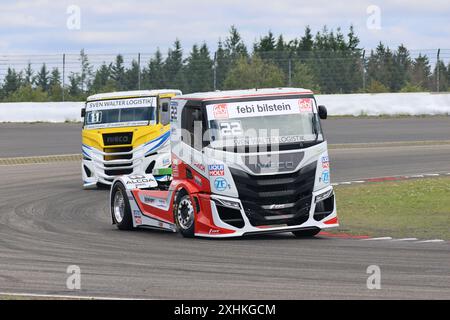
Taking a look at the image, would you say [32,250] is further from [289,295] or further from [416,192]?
[416,192]

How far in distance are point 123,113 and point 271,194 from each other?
1120 centimetres

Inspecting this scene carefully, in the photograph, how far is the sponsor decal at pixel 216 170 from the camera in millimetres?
17422

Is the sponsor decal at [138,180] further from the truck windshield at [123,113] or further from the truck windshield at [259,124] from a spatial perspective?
the truck windshield at [123,113]

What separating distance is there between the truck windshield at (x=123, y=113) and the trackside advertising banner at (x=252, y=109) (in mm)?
10188

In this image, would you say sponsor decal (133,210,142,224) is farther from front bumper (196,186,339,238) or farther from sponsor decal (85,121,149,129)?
sponsor decal (85,121,149,129)

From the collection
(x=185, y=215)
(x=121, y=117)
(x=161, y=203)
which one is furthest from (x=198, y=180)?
(x=121, y=117)

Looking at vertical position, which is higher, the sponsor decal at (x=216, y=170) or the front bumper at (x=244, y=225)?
Result: the sponsor decal at (x=216, y=170)

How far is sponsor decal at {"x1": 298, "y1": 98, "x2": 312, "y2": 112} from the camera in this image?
18.0 m

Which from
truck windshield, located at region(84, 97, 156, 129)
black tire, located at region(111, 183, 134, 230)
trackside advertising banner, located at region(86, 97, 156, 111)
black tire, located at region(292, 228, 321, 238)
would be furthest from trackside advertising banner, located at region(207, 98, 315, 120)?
trackside advertising banner, located at region(86, 97, 156, 111)

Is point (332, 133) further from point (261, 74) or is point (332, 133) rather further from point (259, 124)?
point (259, 124)

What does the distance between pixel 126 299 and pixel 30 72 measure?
4280 centimetres

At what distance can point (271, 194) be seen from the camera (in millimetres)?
17469

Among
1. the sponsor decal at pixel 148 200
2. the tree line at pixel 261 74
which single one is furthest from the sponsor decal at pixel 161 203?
the tree line at pixel 261 74

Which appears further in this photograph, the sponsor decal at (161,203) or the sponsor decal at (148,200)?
the sponsor decal at (148,200)
